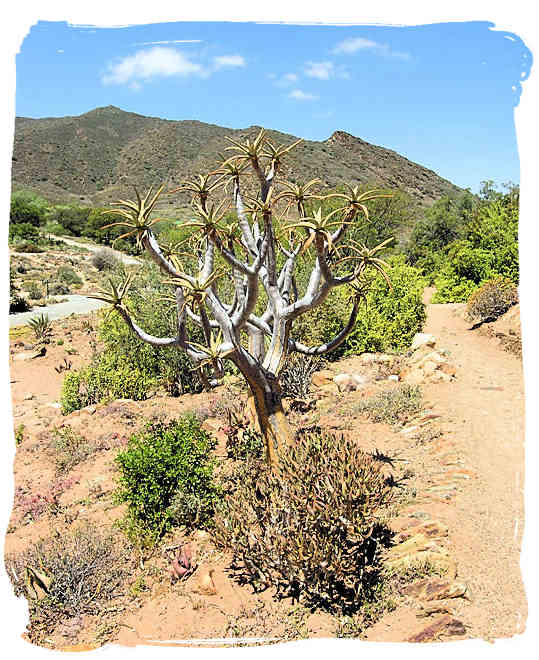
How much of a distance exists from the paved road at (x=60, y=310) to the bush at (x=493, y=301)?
595 inches

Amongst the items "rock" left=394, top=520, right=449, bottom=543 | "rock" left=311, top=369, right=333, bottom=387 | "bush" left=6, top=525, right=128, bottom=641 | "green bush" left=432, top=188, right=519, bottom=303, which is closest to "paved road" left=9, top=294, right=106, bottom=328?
"rock" left=311, top=369, right=333, bottom=387

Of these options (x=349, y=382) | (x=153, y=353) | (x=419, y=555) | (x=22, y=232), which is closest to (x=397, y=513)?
(x=419, y=555)

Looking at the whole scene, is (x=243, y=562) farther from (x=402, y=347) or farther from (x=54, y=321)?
(x=54, y=321)

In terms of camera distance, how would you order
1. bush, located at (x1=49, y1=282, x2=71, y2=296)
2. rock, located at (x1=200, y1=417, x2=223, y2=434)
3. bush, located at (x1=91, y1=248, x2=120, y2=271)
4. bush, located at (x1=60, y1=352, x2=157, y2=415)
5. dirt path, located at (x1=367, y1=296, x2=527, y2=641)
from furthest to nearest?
bush, located at (x1=91, y1=248, x2=120, y2=271), bush, located at (x1=49, y1=282, x2=71, y2=296), bush, located at (x1=60, y1=352, x2=157, y2=415), rock, located at (x1=200, y1=417, x2=223, y2=434), dirt path, located at (x1=367, y1=296, x2=527, y2=641)

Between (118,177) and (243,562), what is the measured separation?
68.3 metres

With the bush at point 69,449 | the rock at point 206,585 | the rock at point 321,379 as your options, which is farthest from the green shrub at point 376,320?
the rock at point 206,585

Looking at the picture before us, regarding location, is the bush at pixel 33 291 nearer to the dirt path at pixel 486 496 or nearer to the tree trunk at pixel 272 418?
the dirt path at pixel 486 496

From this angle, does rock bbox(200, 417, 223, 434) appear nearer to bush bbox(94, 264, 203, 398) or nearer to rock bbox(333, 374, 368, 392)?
rock bbox(333, 374, 368, 392)

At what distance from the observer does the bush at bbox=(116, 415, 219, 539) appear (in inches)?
201

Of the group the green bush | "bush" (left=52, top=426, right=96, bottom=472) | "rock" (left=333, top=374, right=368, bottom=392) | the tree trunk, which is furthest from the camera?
the green bush

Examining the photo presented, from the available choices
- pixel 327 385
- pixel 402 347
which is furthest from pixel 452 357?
pixel 327 385

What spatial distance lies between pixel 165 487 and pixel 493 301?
35.9 ft

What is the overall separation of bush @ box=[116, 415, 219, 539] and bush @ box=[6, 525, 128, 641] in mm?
449

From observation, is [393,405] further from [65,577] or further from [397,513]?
[65,577]
